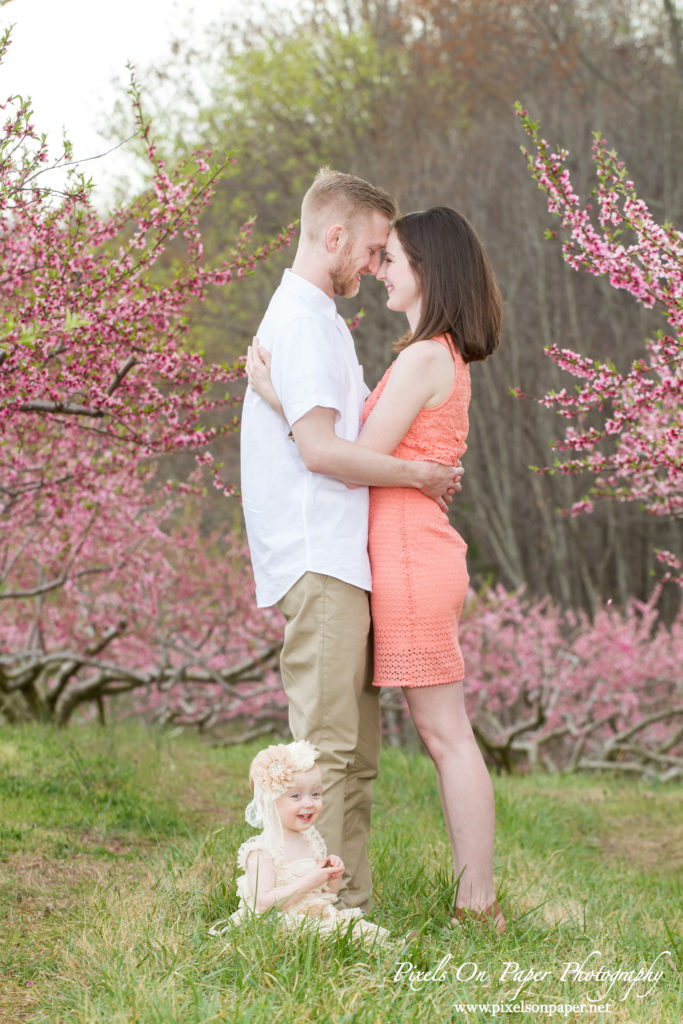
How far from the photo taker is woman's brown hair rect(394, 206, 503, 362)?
130 inches

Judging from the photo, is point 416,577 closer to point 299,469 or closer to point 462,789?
point 299,469

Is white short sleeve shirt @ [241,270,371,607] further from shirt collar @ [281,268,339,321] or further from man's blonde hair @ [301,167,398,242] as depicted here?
man's blonde hair @ [301,167,398,242]

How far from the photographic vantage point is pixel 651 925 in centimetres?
376

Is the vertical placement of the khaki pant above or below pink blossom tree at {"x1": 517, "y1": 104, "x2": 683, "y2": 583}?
below

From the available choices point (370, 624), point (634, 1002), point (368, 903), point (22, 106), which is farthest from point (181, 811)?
point (22, 106)

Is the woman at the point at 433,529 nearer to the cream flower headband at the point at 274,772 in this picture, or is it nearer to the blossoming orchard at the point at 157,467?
the cream flower headband at the point at 274,772

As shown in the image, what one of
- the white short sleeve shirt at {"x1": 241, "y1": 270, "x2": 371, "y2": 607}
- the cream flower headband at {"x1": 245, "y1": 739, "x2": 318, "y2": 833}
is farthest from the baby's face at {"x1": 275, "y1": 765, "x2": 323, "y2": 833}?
the white short sleeve shirt at {"x1": 241, "y1": 270, "x2": 371, "y2": 607}

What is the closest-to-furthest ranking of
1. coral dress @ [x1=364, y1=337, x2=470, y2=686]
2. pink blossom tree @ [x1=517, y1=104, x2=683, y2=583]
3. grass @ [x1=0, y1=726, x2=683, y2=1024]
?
grass @ [x1=0, y1=726, x2=683, y2=1024], coral dress @ [x1=364, y1=337, x2=470, y2=686], pink blossom tree @ [x1=517, y1=104, x2=683, y2=583]

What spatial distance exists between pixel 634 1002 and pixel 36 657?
6.30 m

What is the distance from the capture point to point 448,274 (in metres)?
3.30

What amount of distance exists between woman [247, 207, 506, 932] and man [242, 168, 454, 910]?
2.8 inches

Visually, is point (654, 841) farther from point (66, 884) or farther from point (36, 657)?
point (36, 657)

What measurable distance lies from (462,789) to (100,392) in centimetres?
217

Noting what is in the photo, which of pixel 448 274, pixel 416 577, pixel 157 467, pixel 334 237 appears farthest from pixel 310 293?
pixel 157 467
